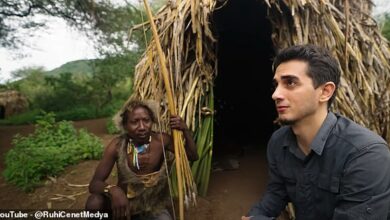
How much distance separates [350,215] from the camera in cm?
156

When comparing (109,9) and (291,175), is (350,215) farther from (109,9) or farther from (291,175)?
(109,9)

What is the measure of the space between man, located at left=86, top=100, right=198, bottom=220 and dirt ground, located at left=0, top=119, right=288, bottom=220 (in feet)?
2.46

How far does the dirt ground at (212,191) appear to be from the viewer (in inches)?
141

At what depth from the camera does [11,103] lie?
13.3 m

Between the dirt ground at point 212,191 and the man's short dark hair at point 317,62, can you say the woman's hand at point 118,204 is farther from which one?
the man's short dark hair at point 317,62

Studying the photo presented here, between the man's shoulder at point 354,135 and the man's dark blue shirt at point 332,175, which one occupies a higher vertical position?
the man's shoulder at point 354,135

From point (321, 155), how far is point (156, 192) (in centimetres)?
144

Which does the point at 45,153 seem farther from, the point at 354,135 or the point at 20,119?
the point at 20,119

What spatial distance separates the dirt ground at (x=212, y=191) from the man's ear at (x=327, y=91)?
2.02 metres

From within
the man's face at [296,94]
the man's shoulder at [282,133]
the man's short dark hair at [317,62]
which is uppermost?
the man's short dark hair at [317,62]

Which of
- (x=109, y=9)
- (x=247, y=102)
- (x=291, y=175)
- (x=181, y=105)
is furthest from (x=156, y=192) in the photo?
(x=109, y=9)

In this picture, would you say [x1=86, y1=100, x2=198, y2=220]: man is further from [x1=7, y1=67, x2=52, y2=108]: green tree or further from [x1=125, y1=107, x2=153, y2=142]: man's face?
[x1=7, y1=67, x2=52, y2=108]: green tree

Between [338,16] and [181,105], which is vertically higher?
[338,16]

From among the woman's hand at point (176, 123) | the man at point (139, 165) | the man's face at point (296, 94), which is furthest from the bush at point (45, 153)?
the man's face at point (296, 94)
